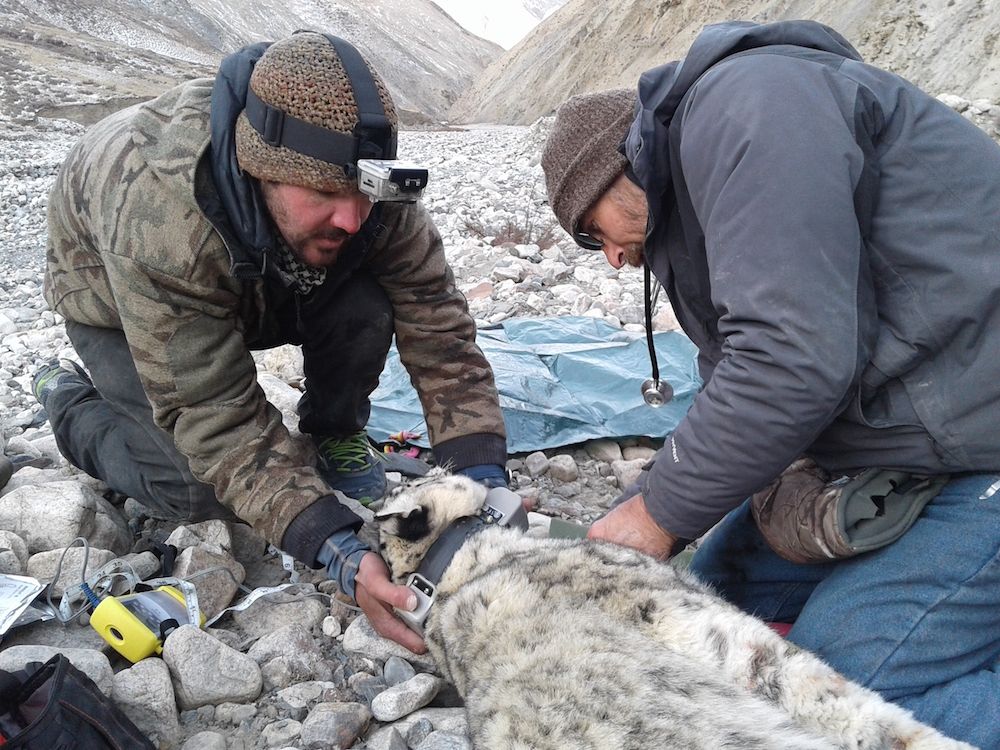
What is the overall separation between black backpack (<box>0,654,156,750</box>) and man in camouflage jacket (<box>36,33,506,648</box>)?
91cm

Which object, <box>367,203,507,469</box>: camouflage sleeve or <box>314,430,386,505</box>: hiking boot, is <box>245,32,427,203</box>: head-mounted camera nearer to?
<box>367,203,507,469</box>: camouflage sleeve

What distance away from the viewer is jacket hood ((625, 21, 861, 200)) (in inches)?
94.5

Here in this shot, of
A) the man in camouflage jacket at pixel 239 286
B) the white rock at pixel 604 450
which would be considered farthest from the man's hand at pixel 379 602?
the white rock at pixel 604 450

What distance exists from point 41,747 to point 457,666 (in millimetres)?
1137

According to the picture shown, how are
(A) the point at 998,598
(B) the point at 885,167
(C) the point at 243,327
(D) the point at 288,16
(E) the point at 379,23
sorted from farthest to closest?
1. (E) the point at 379,23
2. (D) the point at 288,16
3. (C) the point at 243,327
4. (A) the point at 998,598
5. (B) the point at 885,167

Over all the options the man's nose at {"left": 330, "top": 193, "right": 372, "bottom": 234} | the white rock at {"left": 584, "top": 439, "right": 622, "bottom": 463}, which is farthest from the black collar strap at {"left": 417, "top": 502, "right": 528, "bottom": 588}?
the white rock at {"left": 584, "top": 439, "right": 622, "bottom": 463}

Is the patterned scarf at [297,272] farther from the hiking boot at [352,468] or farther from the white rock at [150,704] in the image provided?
the white rock at [150,704]

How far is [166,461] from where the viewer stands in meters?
3.64

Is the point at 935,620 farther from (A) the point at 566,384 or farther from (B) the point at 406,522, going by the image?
(A) the point at 566,384

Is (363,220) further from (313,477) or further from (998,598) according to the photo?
(998,598)

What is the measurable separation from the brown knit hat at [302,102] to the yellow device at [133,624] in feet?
5.02

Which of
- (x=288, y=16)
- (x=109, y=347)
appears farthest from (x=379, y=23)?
(x=109, y=347)

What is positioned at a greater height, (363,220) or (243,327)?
(363,220)

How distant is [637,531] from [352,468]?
1779mm
